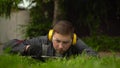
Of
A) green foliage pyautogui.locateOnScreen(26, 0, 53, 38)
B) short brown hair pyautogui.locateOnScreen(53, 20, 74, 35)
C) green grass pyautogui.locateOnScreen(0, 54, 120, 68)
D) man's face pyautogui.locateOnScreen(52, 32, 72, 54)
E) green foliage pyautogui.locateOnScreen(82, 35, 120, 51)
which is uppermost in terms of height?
green foliage pyautogui.locateOnScreen(26, 0, 53, 38)

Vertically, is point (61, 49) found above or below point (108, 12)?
below

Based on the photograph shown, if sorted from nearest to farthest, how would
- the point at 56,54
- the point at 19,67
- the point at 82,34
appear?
the point at 19,67 < the point at 56,54 < the point at 82,34

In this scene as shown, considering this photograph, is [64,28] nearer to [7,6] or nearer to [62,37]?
[62,37]

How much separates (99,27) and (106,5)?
89 centimetres

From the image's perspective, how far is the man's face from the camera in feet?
14.0

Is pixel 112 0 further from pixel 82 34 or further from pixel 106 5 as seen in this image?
pixel 82 34

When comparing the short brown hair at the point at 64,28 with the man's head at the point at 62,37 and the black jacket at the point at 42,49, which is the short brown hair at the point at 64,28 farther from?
the black jacket at the point at 42,49

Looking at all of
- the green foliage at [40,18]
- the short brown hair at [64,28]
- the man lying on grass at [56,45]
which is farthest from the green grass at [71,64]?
the green foliage at [40,18]

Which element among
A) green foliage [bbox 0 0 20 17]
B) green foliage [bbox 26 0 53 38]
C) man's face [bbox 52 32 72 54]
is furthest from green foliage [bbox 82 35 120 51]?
man's face [bbox 52 32 72 54]

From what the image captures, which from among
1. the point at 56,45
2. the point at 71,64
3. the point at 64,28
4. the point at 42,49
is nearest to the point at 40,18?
the point at 64,28

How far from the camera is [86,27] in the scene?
13.7m

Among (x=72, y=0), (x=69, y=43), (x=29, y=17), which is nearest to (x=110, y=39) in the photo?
(x=72, y=0)

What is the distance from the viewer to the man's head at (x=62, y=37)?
4293mm

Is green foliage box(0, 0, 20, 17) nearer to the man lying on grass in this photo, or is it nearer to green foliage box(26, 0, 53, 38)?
green foliage box(26, 0, 53, 38)
